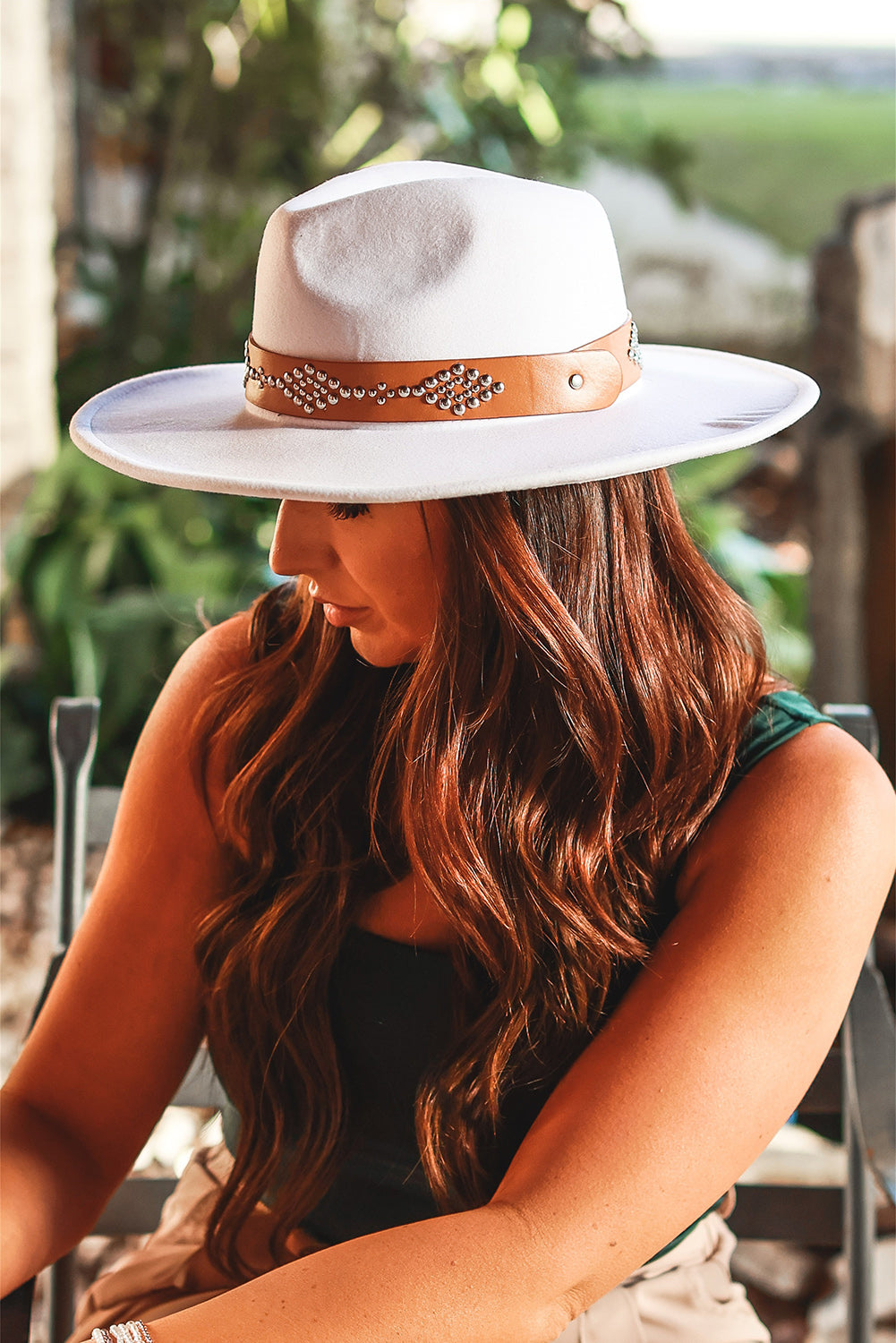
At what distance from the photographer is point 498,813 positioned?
3.25 ft

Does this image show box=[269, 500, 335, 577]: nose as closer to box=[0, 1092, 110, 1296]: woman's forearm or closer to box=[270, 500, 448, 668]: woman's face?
box=[270, 500, 448, 668]: woman's face

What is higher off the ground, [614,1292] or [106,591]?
[106,591]

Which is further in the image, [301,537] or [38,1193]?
[38,1193]

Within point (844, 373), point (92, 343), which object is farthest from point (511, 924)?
point (92, 343)

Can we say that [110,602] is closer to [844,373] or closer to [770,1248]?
[844,373]

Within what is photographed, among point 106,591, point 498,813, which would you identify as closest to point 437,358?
point 498,813

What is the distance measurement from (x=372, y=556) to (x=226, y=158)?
3794 millimetres

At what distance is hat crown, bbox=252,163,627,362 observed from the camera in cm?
84

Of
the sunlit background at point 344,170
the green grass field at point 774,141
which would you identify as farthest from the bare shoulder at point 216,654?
the green grass field at point 774,141

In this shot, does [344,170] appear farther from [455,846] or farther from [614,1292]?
[614,1292]

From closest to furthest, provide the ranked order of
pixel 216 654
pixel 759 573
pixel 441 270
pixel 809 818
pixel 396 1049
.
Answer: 1. pixel 441 270
2. pixel 809 818
3. pixel 396 1049
4. pixel 216 654
5. pixel 759 573

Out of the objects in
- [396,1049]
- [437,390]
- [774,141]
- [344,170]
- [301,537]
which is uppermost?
[774,141]

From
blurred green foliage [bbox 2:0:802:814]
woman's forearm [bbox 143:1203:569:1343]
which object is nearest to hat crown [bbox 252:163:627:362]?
woman's forearm [bbox 143:1203:569:1343]

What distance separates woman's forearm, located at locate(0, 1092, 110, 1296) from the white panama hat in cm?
61
